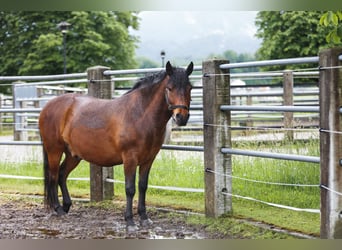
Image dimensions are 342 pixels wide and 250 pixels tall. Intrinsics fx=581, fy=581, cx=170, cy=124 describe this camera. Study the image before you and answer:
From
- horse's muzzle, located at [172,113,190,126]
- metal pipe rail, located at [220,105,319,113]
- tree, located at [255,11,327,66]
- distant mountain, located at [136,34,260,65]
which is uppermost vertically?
distant mountain, located at [136,34,260,65]

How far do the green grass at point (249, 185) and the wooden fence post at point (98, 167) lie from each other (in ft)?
0.53

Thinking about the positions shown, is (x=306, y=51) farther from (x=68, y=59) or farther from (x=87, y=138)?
(x=87, y=138)

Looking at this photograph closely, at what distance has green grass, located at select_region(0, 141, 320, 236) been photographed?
4.59 meters

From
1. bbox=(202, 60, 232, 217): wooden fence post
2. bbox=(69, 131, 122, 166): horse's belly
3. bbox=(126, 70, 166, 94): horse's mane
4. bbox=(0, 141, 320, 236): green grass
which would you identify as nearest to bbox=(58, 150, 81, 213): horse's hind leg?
bbox=(69, 131, 122, 166): horse's belly

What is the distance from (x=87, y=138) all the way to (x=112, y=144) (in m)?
0.30

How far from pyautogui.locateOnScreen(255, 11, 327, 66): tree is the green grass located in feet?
31.4

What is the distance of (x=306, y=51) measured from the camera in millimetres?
15875

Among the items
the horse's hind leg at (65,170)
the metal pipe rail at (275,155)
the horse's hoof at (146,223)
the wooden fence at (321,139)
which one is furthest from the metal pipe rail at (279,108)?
the horse's hind leg at (65,170)

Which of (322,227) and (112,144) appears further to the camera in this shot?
(112,144)

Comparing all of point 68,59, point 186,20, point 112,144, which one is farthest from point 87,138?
point 186,20

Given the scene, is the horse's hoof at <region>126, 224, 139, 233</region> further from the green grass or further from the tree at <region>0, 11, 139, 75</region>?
the tree at <region>0, 11, 139, 75</region>

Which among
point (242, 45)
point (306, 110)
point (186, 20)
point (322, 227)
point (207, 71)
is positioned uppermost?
point (186, 20)

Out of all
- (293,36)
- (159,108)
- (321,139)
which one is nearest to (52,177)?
(159,108)

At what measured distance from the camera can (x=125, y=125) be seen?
A: 4645mm
